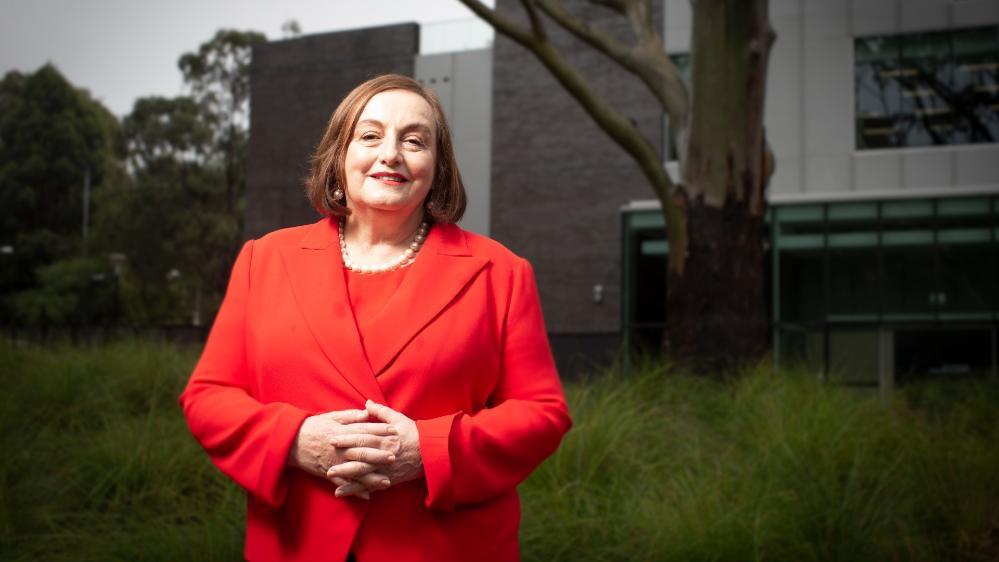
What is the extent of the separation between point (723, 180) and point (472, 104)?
15934mm

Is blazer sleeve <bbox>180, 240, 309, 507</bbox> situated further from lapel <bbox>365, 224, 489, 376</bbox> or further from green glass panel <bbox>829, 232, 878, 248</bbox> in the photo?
green glass panel <bbox>829, 232, 878, 248</bbox>

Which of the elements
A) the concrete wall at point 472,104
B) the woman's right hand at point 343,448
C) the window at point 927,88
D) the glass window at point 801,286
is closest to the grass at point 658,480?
the woman's right hand at point 343,448

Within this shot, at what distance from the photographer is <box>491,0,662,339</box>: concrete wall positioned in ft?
72.0

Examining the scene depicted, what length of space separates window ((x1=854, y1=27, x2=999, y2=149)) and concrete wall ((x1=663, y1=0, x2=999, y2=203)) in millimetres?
207

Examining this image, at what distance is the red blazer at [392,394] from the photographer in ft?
6.20

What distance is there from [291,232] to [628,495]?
3184 mm

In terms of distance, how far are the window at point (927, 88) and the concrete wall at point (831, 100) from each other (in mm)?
207

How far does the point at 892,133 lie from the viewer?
Answer: 62.2ft

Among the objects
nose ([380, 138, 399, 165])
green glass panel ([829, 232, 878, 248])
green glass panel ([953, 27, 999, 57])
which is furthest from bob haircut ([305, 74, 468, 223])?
green glass panel ([953, 27, 999, 57])

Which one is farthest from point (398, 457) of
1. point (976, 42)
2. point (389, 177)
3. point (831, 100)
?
point (976, 42)

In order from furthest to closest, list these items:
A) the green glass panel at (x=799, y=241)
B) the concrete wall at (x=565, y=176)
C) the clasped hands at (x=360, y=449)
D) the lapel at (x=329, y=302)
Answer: the concrete wall at (x=565, y=176), the green glass panel at (x=799, y=241), the lapel at (x=329, y=302), the clasped hands at (x=360, y=449)

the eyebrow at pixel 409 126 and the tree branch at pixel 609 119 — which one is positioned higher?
the tree branch at pixel 609 119

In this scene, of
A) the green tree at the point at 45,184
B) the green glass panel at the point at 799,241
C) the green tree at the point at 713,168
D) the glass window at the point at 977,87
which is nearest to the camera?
the green tree at the point at 713,168

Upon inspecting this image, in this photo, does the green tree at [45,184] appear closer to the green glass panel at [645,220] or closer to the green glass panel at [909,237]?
the green glass panel at [645,220]
